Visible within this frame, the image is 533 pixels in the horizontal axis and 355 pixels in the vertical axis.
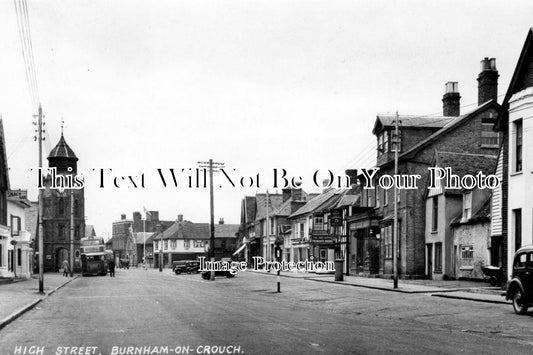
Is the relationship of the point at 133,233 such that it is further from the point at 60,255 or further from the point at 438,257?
the point at 438,257

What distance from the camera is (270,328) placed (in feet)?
50.4

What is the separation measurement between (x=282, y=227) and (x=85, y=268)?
26.1 meters

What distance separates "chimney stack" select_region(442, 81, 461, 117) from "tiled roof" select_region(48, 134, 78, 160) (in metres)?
55.0

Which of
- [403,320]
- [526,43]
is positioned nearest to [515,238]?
[526,43]

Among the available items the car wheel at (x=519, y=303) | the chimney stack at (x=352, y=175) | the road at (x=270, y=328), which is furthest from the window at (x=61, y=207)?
the car wheel at (x=519, y=303)

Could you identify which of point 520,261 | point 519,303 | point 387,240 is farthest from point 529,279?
point 387,240

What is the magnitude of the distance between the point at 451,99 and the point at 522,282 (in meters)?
31.7

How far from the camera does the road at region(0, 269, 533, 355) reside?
12219 millimetres

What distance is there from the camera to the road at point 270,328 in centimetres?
1222

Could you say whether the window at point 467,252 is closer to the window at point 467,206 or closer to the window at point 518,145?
the window at point 467,206

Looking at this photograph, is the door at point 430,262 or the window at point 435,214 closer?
the window at point 435,214

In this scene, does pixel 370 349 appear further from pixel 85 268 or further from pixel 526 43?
pixel 85 268

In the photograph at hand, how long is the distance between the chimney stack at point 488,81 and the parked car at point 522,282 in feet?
84.2

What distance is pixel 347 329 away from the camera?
15.3 metres
